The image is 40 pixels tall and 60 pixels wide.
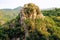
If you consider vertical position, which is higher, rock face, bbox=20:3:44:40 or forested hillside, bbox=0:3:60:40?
rock face, bbox=20:3:44:40

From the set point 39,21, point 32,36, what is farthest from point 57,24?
point 32,36

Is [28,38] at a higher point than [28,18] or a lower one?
lower

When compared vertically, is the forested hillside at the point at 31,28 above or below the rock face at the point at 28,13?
below

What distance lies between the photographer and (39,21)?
51906 millimetres

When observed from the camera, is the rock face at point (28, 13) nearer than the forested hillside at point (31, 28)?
No

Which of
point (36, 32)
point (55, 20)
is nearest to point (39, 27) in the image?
point (36, 32)

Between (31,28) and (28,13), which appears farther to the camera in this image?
(28,13)

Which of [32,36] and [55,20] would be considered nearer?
[32,36]

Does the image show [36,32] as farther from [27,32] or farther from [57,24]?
[57,24]

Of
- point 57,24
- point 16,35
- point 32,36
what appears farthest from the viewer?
point 57,24

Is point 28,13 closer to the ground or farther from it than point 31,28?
farther from it

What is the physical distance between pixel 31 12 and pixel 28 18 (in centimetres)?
148

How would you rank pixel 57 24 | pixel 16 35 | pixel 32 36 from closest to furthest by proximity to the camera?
pixel 32 36, pixel 16 35, pixel 57 24

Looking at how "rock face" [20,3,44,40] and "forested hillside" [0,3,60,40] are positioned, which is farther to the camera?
"rock face" [20,3,44,40]
